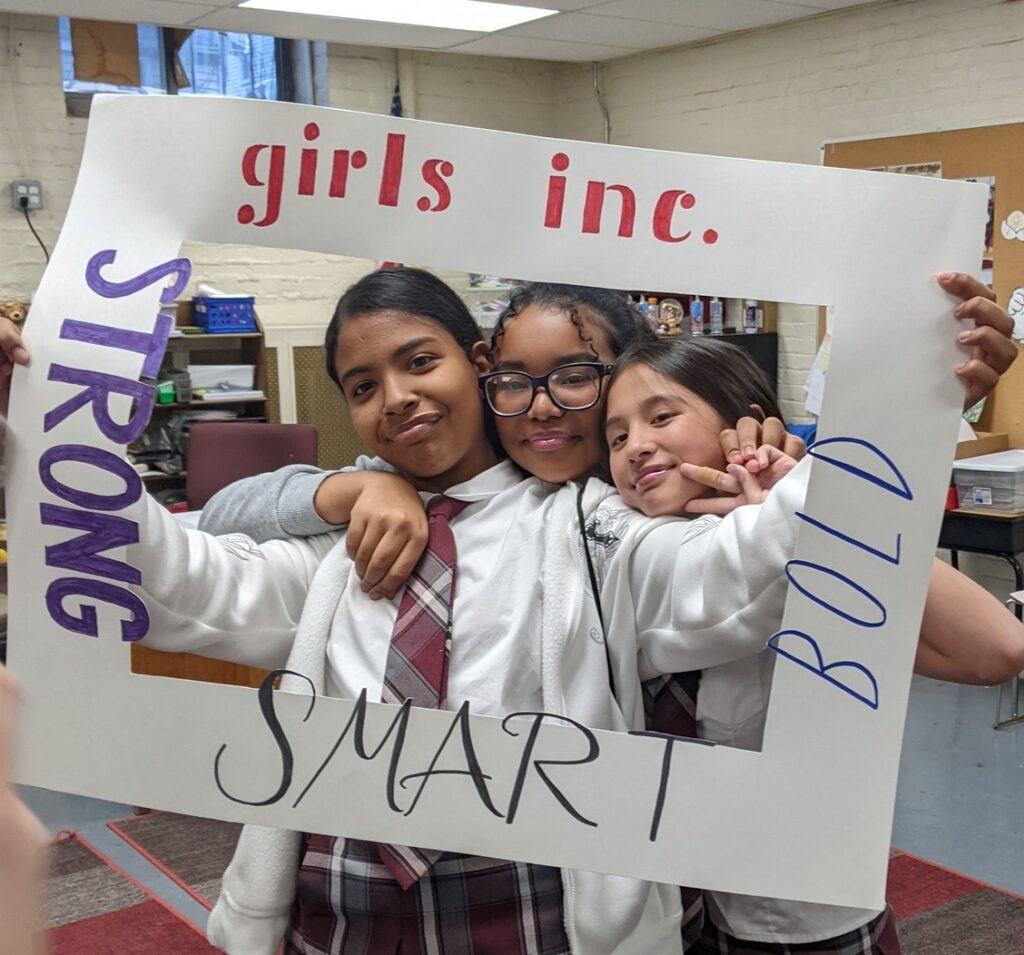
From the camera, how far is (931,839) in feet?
11.2

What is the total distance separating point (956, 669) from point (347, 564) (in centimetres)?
57

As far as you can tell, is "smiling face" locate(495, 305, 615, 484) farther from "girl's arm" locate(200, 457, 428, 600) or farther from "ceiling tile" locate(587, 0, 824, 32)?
"ceiling tile" locate(587, 0, 824, 32)

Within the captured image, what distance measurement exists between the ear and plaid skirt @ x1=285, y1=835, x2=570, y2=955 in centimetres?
45

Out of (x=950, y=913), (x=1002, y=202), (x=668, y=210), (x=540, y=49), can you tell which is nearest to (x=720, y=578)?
(x=668, y=210)

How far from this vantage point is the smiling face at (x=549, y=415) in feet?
3.70

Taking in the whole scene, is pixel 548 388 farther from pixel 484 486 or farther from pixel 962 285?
pixel 962 285

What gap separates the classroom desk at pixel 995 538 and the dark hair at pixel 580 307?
3.43m

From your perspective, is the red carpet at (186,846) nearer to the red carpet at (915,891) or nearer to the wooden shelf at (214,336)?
the red carpet at (915,891)

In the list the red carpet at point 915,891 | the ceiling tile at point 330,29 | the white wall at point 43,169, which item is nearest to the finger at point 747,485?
the red carpet at point 915,891

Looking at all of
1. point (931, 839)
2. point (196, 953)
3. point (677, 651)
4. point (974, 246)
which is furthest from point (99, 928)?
point (974, 246)

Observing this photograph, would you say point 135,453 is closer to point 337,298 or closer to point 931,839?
point 337,298

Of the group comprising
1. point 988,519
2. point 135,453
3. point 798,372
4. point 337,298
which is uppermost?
point 337,298

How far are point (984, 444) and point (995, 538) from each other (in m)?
0.53

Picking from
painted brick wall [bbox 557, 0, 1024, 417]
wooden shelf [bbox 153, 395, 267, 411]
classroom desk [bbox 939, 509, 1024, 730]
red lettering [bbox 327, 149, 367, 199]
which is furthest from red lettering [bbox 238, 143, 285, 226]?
classroom desk [bbox 939, 509, 1024, 730]
